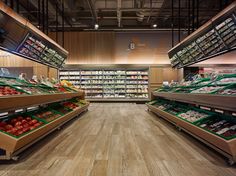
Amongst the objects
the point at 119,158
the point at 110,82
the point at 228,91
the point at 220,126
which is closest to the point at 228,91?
the point at 228,91

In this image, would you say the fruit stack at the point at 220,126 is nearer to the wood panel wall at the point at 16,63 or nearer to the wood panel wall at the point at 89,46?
the wood panel wall at the point at 89,46

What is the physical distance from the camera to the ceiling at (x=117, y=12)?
30.1ft

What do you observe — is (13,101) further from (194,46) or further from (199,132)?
(194,46)

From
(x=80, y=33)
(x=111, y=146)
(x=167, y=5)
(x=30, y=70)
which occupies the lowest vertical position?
(x=111, y=146)

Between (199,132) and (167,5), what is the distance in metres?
8.30

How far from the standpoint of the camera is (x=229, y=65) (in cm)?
1159

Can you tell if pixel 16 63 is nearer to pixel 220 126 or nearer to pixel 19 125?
pixel 19 125

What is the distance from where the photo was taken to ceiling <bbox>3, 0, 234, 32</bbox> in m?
9.18

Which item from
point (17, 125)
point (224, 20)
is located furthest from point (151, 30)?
point (17, 125)

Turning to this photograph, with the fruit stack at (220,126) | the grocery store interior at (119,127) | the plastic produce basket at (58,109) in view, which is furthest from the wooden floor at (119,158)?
the plastic produce basket at (58,109)

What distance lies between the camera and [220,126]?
313 centimetres

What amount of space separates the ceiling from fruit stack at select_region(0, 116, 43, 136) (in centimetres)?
523

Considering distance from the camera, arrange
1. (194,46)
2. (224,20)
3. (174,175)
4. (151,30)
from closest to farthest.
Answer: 1. (174,175)
2. (224,20)
3. (194,46)
4. (151,30)

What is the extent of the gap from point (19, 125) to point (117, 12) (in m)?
7.41
